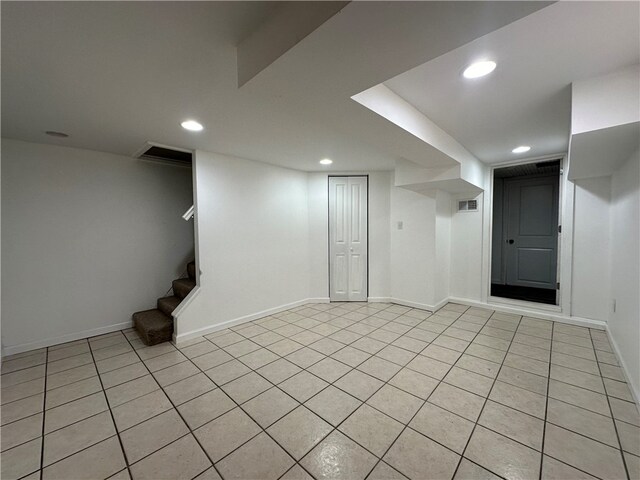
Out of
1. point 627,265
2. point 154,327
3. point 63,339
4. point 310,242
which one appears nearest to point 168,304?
point 154,327

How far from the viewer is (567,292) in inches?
131

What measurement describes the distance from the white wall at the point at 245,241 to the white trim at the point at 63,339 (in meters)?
1.13

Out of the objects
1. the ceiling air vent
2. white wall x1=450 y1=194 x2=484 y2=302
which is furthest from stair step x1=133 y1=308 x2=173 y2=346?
white wall x1=450 y1=194 x2=484 y2=302

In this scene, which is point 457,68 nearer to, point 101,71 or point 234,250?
point 101,71

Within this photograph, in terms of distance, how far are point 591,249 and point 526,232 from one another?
6.69 feet

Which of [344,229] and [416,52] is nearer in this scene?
[416,52]

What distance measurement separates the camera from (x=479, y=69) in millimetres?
1560

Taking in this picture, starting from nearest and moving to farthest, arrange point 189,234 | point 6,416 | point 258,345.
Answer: point 6,416 < point 258,345 < point 189,234

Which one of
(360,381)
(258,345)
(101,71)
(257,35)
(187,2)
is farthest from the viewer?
(258,345)

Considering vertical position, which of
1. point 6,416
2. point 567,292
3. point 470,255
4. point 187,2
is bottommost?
point 6,416

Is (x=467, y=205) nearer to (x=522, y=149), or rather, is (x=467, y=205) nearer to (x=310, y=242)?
(x=522, y=149)

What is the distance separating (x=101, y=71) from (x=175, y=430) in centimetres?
233

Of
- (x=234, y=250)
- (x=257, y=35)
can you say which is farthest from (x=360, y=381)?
(x=257, y=35)

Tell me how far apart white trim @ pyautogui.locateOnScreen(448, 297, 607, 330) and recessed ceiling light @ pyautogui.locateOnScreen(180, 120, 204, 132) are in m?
4.57
